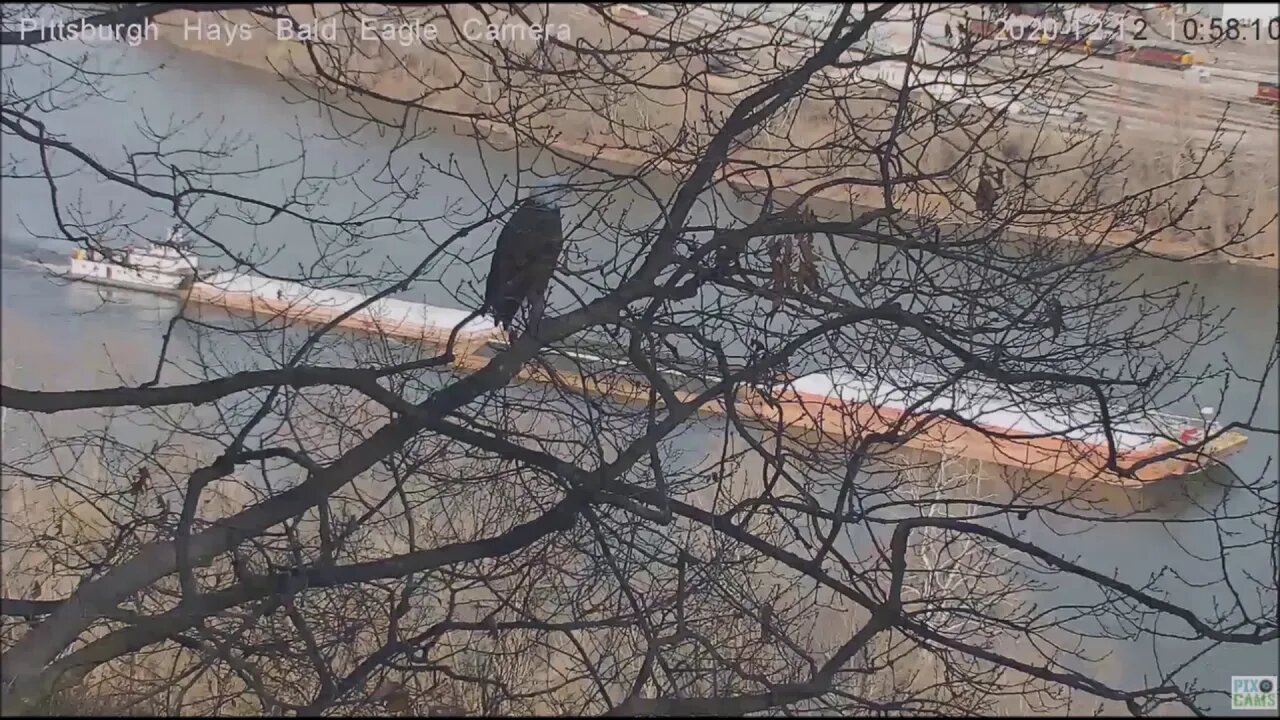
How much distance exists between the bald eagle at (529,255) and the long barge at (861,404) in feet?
0.18

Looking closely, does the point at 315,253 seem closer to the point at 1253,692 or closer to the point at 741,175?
the point at 741,175

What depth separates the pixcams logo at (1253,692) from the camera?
1.53 m

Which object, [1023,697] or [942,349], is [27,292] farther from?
[1023,697]

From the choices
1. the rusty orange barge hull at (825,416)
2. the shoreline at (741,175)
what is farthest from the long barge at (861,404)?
the shoreline at (741,175)

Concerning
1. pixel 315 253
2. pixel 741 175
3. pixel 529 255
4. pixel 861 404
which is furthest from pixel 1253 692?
pixel 315 253

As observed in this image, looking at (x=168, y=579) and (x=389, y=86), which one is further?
(x=389, y=86)

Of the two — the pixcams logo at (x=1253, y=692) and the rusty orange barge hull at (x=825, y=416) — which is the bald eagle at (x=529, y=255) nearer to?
the rusty orange barge hull at (x=825, y=416)

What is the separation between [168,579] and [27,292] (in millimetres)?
541

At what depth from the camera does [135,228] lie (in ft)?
5.31

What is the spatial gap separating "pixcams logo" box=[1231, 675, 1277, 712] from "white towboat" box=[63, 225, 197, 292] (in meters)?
1.73

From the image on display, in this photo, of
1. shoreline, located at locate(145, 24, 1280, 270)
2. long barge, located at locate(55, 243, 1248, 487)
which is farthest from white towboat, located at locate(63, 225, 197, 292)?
shoreline, located at locate(145, 24, 1280, 270)

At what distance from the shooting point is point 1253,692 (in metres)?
1.59

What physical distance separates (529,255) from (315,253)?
0.48 metres

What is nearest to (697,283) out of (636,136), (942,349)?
(636,136)
